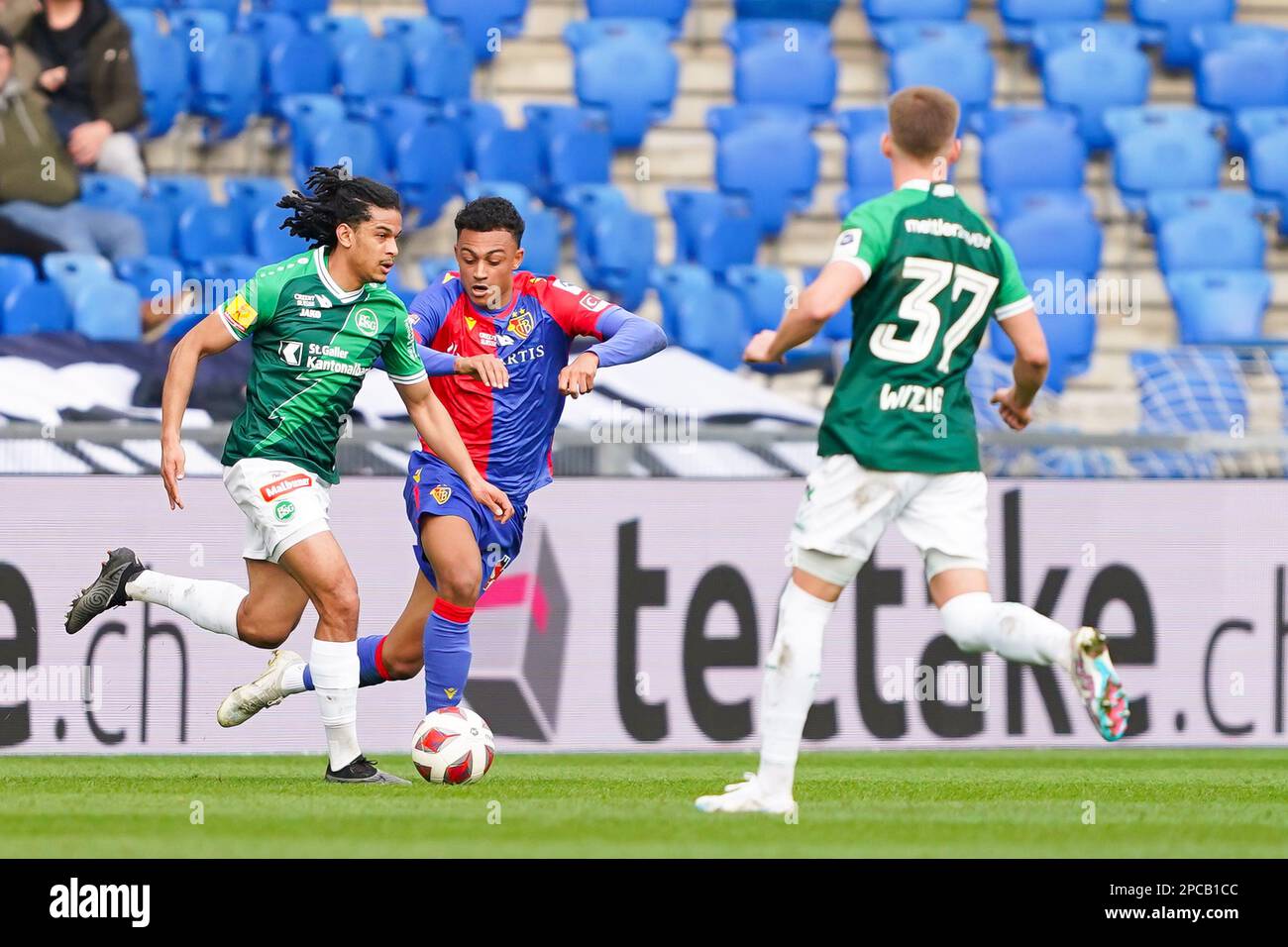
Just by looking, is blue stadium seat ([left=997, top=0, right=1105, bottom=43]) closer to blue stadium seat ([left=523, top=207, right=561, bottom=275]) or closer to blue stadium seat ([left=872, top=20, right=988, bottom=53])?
blue stadium seat ([left=872, top=20, right=988, bottom=53])

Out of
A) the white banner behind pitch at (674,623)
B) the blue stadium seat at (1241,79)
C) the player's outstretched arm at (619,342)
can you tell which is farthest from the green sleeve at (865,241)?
the blue stadium seat at (1241,79)

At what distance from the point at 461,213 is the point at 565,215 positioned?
20.0 ft

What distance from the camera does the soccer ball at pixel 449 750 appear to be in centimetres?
687

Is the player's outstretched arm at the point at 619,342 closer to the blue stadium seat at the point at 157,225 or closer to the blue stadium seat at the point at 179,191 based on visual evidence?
the blue stadium seat at the point at 157,225

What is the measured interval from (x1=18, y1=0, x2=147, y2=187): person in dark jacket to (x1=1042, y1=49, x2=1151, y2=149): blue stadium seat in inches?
252

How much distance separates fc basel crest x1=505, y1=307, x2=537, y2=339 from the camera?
7.45m

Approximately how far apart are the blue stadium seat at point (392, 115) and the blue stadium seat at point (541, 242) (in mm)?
1039

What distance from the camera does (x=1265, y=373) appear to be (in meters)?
10.7

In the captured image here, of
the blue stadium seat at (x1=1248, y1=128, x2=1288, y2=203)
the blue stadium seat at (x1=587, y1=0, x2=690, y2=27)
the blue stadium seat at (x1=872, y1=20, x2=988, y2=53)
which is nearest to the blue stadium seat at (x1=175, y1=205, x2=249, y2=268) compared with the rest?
the blue stadium seat at (x1=587, y1=0, x2=690, y2=27)

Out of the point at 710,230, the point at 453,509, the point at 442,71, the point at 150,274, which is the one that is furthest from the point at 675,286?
the point at 453,509

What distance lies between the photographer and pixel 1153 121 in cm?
1427
